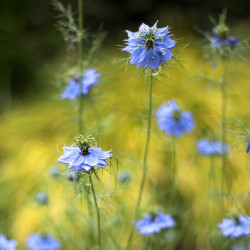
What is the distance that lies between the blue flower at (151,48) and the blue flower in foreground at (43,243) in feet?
2.77

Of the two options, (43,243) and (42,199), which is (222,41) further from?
(43,243)

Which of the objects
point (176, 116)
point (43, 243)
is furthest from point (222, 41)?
point (43, 243)

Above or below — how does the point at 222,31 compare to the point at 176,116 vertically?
above

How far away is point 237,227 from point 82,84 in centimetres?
63

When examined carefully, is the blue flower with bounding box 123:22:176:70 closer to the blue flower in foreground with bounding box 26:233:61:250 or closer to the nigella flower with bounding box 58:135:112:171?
the nigella flower with bounding box 58:135:112:171

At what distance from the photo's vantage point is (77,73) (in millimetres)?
1286

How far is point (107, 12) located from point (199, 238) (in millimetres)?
2144

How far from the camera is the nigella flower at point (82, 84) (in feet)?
3.91

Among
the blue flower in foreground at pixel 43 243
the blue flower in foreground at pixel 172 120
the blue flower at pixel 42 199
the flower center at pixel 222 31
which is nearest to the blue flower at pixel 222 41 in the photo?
the flower center at pixel 222 31

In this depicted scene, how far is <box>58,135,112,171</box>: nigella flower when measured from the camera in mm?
750

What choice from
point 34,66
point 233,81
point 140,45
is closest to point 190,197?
point 233,81

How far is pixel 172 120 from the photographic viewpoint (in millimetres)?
1420

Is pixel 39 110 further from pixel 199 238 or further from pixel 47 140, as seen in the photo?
pixel 199 238

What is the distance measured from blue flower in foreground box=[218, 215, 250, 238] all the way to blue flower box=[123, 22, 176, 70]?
41cm
